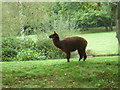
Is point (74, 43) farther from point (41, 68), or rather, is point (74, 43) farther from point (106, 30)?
point (106, 30)

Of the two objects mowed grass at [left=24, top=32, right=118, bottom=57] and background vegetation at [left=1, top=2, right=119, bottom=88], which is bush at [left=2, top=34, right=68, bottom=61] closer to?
background vegetation at [left=1, top=2, right=119, bottom=88]

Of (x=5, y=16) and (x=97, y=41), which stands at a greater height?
(x=5, y=16)

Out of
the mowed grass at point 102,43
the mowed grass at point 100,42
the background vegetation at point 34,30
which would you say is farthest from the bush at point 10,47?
the mowed grass at point 102,43

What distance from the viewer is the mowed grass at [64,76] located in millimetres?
4430

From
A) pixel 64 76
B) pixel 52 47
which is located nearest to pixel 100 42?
pixel 52 47

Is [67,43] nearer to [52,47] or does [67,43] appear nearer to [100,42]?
[52,47]

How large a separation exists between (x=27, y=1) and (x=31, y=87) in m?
7.14

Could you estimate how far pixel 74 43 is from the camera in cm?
548

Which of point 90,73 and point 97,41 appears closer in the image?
point 90,73

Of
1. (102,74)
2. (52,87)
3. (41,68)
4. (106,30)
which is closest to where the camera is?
(52,87)

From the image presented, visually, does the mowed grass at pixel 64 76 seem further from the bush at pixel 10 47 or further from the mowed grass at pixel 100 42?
the mowed grass at pixel 100 42

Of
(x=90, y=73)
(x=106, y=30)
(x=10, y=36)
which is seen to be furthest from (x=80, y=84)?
(x=106, y=30)

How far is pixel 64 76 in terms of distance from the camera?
187 inches

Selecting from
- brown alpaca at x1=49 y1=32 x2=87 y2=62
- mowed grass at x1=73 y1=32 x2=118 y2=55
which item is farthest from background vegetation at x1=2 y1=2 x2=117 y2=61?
brown alpaca at x1=49 y1=32 x2=87 y2=62
